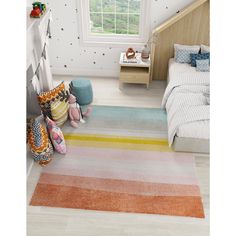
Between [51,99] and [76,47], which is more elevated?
[76,47]

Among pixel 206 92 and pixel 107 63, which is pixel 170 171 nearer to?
pixel 206 92

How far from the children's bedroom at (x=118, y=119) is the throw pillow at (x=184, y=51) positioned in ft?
0.04

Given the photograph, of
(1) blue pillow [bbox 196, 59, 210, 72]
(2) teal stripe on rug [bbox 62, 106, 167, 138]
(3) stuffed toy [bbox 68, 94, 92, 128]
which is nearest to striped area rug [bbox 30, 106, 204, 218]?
(2) teal stripe on rug [bbox 62, 106, 167, 138]

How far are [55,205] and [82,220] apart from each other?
0.98ft

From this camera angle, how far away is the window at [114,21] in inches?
162

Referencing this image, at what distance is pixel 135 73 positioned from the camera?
410cm

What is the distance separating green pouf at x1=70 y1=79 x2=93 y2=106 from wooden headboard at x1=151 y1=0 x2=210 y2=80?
1.01m

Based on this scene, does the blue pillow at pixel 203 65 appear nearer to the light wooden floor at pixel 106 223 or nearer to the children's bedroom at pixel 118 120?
the children's bedroom at pixel 118 120

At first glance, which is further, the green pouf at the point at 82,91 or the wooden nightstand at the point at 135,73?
the wooden nightstand at the point at 135,73

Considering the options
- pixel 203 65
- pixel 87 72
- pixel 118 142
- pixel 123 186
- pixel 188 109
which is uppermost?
pixel 203 65

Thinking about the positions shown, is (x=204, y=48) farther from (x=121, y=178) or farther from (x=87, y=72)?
(x=121, y=178)

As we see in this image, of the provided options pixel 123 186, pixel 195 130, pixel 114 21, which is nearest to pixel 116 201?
pixel 123 186

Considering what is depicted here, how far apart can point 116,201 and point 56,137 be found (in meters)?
0.92

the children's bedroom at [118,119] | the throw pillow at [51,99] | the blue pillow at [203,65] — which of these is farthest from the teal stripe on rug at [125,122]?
the blue pillow at [203,65]
